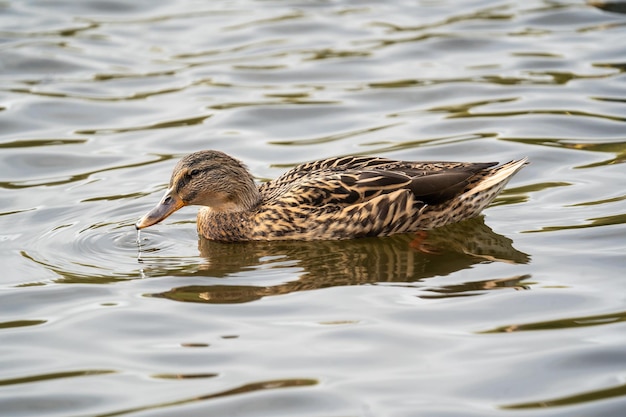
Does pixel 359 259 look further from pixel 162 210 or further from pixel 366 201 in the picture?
pixel 162 210

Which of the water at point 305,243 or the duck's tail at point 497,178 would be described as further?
the duck's tail at point 497,178

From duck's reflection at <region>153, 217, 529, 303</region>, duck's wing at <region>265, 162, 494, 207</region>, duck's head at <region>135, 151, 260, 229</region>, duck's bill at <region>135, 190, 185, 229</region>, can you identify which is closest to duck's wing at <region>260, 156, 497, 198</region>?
duck's wing at <region>265, 162, 494, 207</region>

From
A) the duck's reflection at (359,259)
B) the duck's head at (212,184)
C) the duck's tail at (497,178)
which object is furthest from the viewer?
the duck's head at (212,184)

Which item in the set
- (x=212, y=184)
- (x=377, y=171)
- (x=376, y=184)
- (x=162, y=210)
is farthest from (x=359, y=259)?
(x=162, y=210)

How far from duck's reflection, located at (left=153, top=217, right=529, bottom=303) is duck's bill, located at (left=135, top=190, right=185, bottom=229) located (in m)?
0.40

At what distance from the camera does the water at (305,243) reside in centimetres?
722

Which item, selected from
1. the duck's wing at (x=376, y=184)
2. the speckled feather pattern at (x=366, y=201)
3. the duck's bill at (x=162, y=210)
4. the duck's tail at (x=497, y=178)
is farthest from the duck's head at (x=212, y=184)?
the duck's tail at (x=497, y=178)

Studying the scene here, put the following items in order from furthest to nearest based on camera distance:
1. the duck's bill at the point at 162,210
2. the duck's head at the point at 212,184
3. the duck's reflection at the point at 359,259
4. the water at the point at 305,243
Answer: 1. the duck's head at the point at 212,184
2. the duck's bill at the point at 162,210
3. the duck's reflection at the point at 359,259
4. the water at the point at 305,243

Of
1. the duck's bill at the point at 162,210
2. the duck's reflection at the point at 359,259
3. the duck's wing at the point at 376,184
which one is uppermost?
the duck's wing at the point at 376,184

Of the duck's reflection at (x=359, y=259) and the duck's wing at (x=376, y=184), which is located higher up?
the duck's wing at (x=376, y=184)

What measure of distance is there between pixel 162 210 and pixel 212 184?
56cm

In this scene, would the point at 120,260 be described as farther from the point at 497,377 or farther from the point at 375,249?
the point at 497,377

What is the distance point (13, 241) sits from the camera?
33.8ft

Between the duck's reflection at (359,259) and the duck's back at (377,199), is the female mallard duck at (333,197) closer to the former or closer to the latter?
the duck's back at (377,199)
